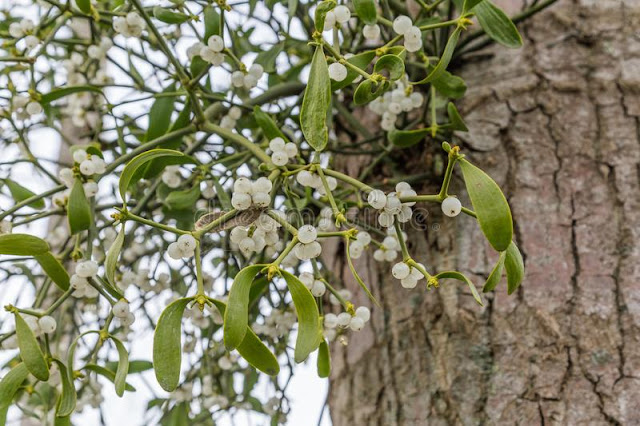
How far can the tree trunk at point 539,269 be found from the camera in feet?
3.01

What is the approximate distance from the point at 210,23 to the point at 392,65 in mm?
303

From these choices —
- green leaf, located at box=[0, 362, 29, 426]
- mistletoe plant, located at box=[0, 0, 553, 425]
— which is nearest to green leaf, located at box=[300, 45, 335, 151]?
mistletoe plant, located at box=[0, 0, 553, 425]

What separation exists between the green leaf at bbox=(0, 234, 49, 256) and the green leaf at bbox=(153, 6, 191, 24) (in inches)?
13.2

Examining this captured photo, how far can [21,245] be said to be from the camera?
0.68 metres

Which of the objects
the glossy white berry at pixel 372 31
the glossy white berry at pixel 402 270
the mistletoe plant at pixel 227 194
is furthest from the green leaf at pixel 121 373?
the glossy white berry at pixel 372 31

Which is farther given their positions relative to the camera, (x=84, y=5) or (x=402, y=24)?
(x=84, y=5)

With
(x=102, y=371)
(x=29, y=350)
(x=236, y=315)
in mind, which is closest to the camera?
(x=236, y=315)

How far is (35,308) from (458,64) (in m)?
0.78

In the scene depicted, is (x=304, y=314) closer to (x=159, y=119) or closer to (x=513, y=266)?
(x=513, y=266)

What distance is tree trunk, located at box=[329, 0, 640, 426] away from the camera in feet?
3.01

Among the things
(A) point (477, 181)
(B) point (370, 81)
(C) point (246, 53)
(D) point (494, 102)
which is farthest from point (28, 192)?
(D) point (494, 102)

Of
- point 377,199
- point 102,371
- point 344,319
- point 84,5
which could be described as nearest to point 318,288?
point 344,319

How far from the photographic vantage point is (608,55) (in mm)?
1155

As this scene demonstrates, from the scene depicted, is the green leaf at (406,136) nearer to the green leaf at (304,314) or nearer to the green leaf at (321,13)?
the green leaf at (321,13)
